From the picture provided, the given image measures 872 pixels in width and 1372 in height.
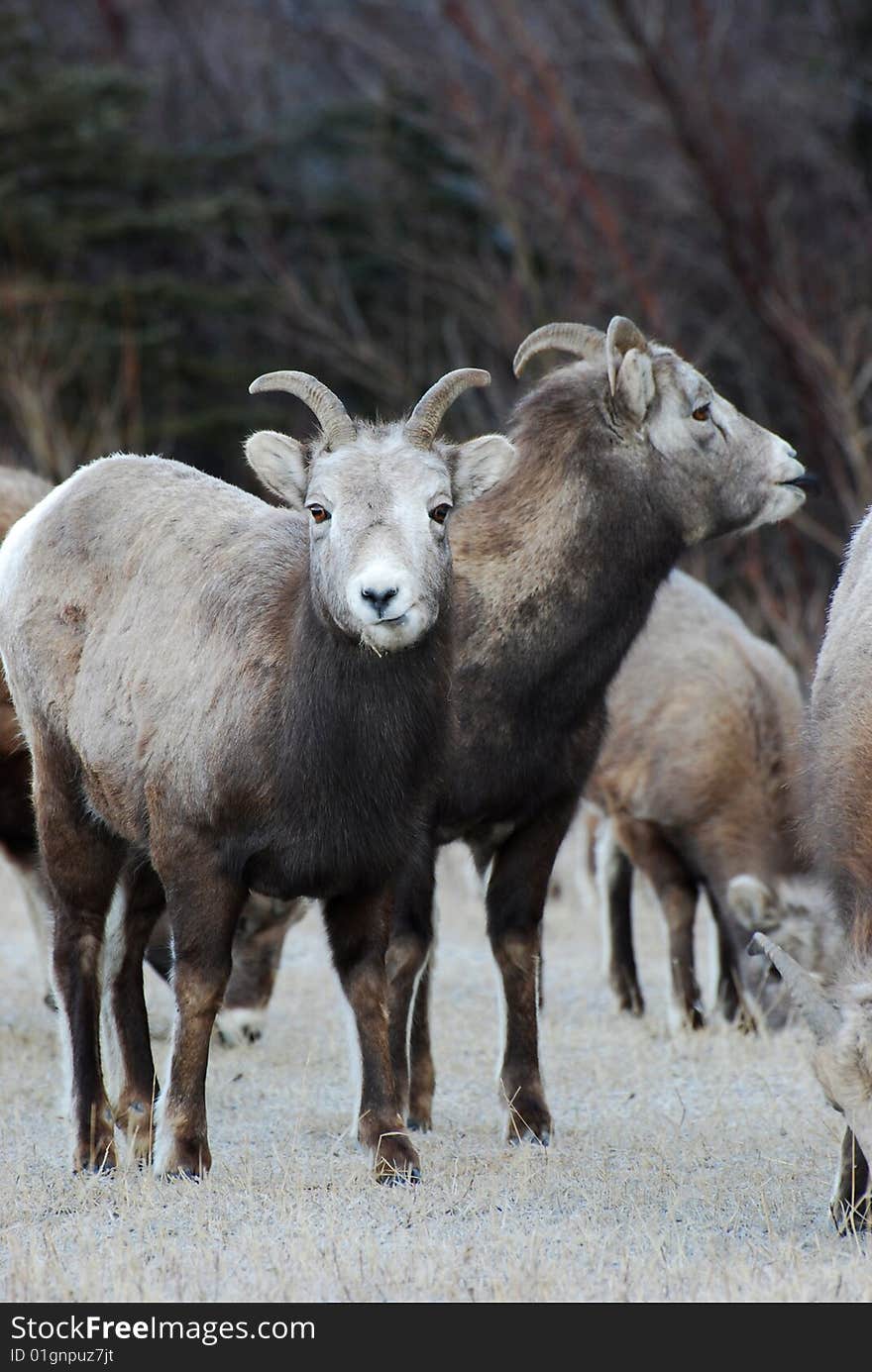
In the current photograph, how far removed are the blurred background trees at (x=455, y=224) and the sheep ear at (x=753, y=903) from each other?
26.2 feet

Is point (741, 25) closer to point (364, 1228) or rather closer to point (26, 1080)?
point (26, 1080)

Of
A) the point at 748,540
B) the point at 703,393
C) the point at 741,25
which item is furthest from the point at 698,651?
the point at 741,25

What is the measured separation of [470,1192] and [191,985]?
1.09m

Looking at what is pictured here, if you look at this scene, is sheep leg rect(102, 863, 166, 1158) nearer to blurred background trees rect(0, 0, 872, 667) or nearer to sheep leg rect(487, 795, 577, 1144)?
sheep leg rect(487, 795, 577, 1144)

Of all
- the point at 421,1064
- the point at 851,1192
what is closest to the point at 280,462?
the point at 421,1064

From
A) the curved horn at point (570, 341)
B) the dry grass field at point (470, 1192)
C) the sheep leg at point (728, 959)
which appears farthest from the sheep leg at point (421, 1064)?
the sheep leg at point (728, 959)

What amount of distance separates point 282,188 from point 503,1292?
22.4 meters

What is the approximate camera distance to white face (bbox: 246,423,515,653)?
5.50m

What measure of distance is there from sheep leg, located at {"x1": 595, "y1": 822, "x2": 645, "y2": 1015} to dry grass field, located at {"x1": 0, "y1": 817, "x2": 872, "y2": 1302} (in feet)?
3.03

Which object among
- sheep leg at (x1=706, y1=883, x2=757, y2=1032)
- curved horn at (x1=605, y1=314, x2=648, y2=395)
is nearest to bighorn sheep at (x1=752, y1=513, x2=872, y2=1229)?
curved horn at (x1=605, y1=314, x2=648, y2=395)

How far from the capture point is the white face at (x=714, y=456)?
7414 millimetres

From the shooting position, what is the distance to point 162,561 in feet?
21.5

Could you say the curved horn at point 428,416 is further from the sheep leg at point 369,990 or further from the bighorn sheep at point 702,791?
the bighorn sheep at point 702,791

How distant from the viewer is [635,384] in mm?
7355
